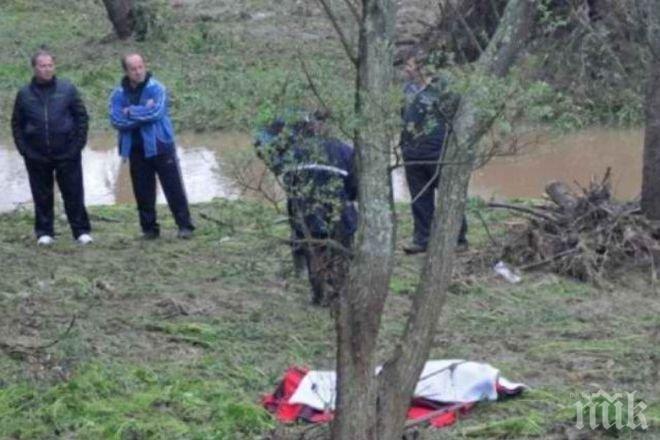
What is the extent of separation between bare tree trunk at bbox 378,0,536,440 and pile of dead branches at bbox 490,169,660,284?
14.7 feet

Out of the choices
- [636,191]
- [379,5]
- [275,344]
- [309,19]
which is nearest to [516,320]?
[275,344]

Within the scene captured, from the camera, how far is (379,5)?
682 centimetres

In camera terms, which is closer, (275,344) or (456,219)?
(456,219)

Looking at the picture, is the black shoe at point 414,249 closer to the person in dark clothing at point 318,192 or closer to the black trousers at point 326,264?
the person in dark clothing at point 318,192

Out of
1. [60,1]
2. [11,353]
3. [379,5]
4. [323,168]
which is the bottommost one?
[60,1]

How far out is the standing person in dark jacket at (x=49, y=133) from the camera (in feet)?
40.6

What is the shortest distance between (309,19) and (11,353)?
64.4 feet

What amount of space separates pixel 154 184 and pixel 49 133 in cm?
97

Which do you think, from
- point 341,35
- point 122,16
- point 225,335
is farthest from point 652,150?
point 122,16

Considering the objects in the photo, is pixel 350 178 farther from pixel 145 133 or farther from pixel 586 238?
pixel 145 133

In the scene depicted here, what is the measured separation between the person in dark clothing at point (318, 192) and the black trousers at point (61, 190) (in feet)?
7.92

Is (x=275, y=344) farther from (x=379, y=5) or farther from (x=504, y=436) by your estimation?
(x=379, y=5)

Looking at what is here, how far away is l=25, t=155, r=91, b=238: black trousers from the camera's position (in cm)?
1259

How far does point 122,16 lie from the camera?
26266 mm
